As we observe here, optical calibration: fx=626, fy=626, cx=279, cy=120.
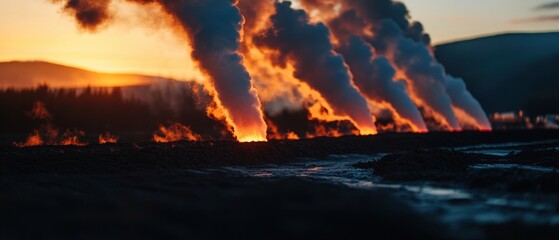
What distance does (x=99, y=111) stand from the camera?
93.2 meters

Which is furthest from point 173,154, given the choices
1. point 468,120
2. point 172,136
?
point 468,120

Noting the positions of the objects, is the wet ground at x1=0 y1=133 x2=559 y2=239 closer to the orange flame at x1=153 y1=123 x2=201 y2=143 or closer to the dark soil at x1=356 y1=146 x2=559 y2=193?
the dark soil at x1=356 y1=146 x2=559 y2=193

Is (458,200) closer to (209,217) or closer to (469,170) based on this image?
(209,217)

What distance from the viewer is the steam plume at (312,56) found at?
47.9 meters

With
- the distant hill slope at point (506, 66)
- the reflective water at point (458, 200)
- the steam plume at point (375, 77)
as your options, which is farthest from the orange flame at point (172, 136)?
the distant hill slope at point (506, 66)

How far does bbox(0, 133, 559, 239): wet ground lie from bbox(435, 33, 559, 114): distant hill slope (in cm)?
12596

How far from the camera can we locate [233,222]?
11.6 m

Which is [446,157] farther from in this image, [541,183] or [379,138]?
[379,138]

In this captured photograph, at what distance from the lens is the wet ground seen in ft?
36.7

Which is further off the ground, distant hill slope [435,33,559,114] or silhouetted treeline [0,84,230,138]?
distant hill slope [435,33,559,114]

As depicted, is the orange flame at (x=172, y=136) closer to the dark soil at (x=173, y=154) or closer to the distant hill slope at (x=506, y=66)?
the dark soil at (x=173, y=154)

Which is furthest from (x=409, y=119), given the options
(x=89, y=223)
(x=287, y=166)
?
(x=89, y=223)

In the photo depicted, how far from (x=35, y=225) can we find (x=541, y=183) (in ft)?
47.4

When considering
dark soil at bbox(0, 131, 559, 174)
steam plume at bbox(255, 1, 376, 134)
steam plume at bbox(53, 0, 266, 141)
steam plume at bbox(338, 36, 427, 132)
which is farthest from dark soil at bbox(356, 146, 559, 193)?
steam plume at bbox(338, 36, 427, 132)
